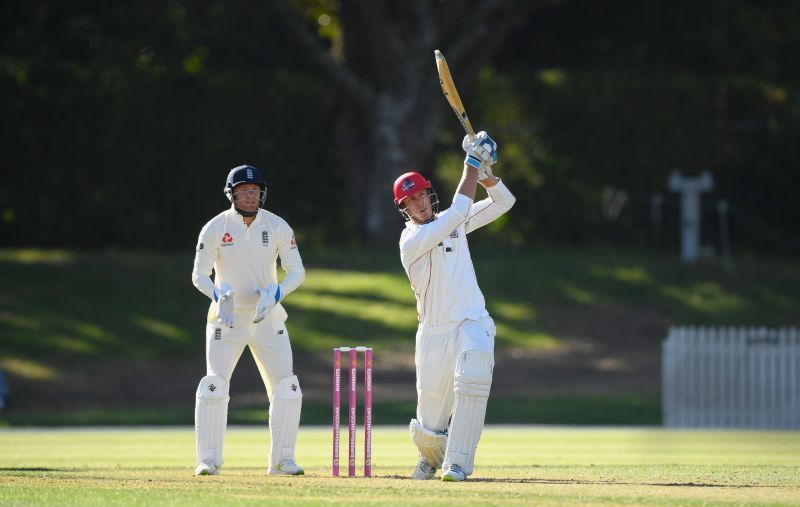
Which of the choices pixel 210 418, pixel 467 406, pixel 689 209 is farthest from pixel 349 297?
pixel 467 406

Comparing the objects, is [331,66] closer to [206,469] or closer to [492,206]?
[492,206]

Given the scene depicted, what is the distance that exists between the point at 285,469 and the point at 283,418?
0.31 metres

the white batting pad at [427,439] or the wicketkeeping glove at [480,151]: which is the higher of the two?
the wicketkeeping glove at [480,151]

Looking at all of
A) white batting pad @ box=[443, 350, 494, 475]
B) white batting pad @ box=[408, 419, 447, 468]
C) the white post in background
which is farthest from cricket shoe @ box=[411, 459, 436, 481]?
the white post in background

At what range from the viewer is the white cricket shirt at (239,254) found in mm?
9305

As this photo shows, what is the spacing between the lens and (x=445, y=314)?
348 inches

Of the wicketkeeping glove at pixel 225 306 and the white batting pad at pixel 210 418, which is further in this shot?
the white batting pad at pixel 210 418

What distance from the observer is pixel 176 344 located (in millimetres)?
21047

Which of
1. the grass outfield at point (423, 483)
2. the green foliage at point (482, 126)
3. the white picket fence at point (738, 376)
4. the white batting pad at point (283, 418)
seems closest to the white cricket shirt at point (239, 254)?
the white batting pad at point (283, 418)

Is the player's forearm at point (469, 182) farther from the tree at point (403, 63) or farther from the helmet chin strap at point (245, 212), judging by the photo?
the tree at point (403, 63)

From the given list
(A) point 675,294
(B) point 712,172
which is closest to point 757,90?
(B) point 712,172

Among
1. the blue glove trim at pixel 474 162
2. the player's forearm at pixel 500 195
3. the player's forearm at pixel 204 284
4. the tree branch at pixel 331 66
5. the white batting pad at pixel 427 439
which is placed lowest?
the white batting pad at pixel 427 439

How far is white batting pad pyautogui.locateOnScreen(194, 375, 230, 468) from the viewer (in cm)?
921

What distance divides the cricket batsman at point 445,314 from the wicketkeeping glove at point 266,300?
82cm
